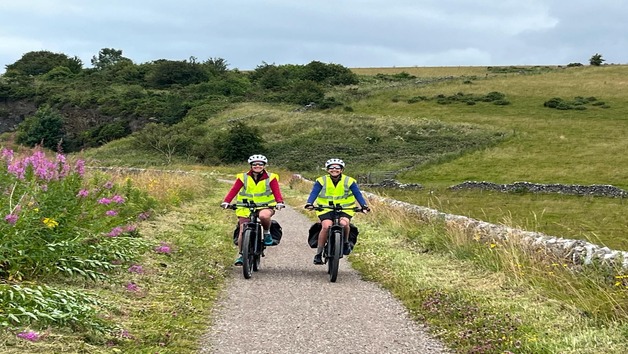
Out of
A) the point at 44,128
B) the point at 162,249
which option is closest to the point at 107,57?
the point at 44,128

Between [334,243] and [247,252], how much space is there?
1382mm

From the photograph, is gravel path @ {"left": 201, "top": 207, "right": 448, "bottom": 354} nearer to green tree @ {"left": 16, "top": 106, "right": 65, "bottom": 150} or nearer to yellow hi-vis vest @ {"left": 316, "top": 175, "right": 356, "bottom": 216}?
yellow hi-vis vest @ {"left": 316, "top": 175, "right": 356, "bottom": 216}

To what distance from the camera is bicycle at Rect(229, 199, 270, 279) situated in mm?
9875

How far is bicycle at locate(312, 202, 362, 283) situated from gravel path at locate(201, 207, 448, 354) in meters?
0.24

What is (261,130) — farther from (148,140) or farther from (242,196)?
(242,196)

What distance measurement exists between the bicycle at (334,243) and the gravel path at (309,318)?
0.80 ft

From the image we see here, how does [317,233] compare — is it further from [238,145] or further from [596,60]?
[596,60]

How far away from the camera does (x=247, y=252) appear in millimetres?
9891

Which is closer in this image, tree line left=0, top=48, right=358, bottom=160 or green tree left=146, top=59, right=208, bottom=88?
tree line left=0, top=48, right=358, bottom=160

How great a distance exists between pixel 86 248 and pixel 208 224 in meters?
7.99

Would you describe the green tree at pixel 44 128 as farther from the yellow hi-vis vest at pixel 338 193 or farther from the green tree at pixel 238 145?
the yellow hi-vis vest at pixel 338 193

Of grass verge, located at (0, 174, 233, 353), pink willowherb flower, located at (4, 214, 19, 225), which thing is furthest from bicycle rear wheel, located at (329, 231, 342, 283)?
pink willowherb flower, located at (4, 214, 19, 225)

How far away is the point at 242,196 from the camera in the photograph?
410 inches

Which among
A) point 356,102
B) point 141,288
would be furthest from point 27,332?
point 356,102
